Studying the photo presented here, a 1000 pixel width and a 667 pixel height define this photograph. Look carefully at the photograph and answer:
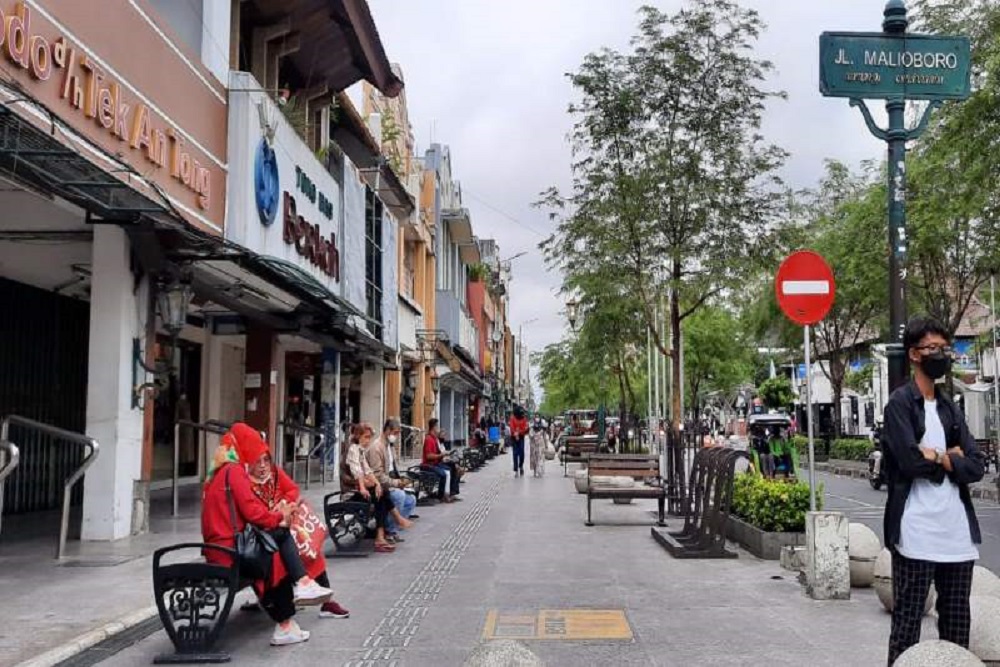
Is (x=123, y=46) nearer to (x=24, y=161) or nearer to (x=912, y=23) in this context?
(x=24, y=161)

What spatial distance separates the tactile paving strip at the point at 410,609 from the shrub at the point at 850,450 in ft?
78.9

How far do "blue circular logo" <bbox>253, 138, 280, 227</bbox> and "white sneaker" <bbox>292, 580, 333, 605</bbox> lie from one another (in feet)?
28.3

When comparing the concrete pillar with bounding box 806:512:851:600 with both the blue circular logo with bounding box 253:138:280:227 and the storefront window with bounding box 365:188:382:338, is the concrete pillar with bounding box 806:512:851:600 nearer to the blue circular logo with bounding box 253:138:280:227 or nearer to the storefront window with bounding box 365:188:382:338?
the blue circular logo with bounding box 253:138:280:227

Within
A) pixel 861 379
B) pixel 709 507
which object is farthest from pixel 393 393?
pixel 861 379

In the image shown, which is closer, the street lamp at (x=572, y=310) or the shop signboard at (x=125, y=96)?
the shop signboard at (x=125, y=96)

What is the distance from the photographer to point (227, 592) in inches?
260

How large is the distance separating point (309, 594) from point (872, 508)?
45.2 feet

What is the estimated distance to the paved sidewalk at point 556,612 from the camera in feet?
22.0

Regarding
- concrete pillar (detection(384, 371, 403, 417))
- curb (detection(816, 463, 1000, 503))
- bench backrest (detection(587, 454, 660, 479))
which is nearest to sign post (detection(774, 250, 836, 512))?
curb (detection(816, 463, 1000, 503))

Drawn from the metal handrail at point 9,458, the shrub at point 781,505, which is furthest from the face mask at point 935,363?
the metal handrail at point 9,458

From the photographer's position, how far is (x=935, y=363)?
5180 millimetres

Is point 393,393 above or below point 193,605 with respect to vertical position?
above

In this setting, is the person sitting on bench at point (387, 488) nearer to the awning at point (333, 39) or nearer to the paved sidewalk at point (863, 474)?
the awning at point (333, 39)

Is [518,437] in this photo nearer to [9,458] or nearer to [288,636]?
[9,458]
